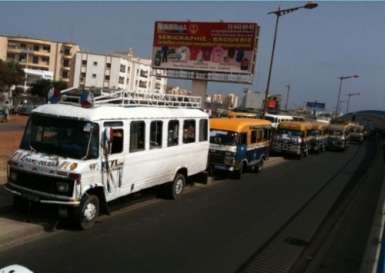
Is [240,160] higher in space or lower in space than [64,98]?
lower

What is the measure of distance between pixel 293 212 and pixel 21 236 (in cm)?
746

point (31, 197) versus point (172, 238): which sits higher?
point (31, 197)

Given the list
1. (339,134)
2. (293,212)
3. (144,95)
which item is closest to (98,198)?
(144,95)

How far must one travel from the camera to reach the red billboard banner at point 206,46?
148 feet

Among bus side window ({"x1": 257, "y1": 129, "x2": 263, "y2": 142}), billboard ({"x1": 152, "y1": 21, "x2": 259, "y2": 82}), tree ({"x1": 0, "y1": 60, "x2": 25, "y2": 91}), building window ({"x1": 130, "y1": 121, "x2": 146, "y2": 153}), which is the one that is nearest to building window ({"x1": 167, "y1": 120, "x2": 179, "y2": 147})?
building window ({"x1": 130, "y1": 121, "x2": 146, "y2": 153})

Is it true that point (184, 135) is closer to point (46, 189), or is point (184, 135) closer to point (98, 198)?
point (98, 198)

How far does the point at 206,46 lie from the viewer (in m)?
46.6

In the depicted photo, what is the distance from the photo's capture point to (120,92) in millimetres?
11461

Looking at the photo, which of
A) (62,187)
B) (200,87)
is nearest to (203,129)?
(62,187)

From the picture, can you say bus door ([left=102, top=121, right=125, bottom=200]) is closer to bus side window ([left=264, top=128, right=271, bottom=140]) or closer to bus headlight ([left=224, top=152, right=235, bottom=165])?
bus headlight ([left=224, top=152, right=235, bottom=165])

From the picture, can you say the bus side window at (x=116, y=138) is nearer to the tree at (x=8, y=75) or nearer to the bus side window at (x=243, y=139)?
the bus side window at (x=243, y=139)

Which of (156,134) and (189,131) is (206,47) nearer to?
(189,131)

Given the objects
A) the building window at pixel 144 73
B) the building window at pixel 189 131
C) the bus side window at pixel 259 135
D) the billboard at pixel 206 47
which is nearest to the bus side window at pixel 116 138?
the building window at pixel 189 131

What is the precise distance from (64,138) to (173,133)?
4078 mm
